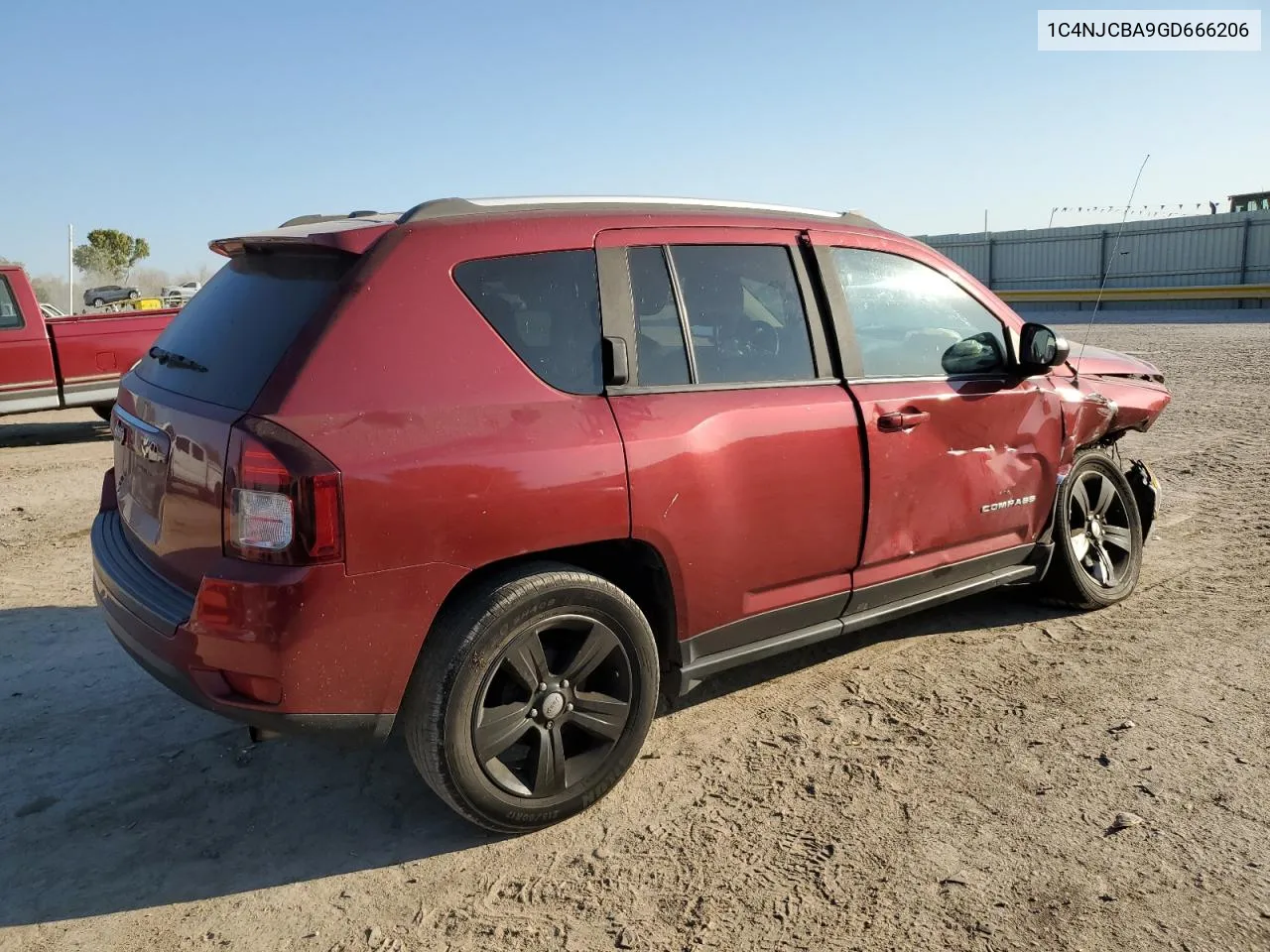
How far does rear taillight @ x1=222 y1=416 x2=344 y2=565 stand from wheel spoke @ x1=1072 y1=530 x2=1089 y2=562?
362 centimetres

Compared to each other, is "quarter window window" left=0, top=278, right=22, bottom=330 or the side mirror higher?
"quarter window window" left=0, top=278, right=22, bottom=330

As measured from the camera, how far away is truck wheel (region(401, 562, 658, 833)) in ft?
9.56

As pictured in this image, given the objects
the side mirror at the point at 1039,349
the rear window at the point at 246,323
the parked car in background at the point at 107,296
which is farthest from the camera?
the parked car in background at the point at 107,296

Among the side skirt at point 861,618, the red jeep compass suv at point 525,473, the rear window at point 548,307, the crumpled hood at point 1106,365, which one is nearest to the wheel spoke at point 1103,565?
the side skirt at point 861,618

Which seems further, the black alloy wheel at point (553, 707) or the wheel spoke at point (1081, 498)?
the wheel spoke at point (1081, 498)

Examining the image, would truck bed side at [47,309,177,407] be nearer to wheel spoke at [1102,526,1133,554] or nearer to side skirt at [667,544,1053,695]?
side skirt at [667,544,1053,695]

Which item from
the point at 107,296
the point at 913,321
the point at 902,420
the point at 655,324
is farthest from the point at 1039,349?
the point at 107,296

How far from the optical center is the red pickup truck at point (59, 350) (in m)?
10.5

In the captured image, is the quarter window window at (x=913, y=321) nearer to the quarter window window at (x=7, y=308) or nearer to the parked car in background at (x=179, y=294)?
the quarter window window at (x=7, y=308)

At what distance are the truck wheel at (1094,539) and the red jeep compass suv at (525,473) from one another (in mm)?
979

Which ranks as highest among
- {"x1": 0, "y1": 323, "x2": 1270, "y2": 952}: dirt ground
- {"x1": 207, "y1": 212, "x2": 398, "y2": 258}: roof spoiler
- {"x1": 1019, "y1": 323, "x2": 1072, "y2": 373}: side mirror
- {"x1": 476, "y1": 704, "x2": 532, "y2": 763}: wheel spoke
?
{"x1": 207, "y1": 212, "x2": 398, "y2": 258}: roof spoiler

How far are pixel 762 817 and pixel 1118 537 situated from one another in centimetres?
288

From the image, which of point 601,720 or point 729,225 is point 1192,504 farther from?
point 601,720

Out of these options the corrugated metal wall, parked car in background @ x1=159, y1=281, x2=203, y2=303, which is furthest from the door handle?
the corrugated metal wall
